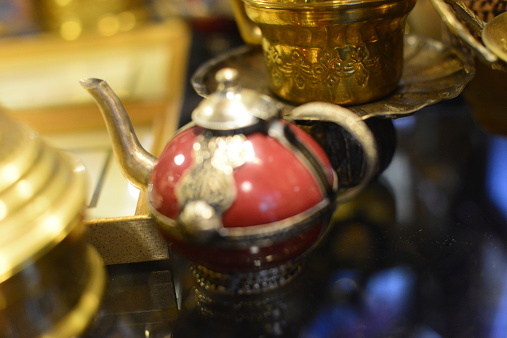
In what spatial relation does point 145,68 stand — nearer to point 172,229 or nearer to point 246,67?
Result: point 246,67

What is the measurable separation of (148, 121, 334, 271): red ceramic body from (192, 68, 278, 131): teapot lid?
20 mm

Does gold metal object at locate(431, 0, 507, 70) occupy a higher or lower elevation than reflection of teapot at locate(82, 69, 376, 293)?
higher

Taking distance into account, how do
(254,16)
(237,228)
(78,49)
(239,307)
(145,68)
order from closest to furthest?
(237,228) < (239,307) < (254,16) < (145,68) < (78,49)

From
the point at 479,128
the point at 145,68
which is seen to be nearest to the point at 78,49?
the point at 145,68

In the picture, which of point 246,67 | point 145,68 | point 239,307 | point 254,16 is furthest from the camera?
point 145,68

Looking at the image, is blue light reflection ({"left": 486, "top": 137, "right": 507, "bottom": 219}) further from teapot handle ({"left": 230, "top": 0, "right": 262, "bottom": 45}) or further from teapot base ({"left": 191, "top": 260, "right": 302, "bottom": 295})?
teapot handle ({"left": 230, "top": 0, "right": 262, "bottom": 45})

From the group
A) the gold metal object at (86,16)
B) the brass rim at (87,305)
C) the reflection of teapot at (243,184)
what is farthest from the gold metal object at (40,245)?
the gold metal object at (86,16)

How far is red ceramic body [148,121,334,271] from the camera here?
0.61 metres

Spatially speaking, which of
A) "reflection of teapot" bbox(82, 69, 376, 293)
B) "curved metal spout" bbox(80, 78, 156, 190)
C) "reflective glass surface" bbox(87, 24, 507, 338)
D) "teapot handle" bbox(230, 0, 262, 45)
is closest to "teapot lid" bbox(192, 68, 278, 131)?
"reflection of teapot" bbox(82, 69, 376, 293)

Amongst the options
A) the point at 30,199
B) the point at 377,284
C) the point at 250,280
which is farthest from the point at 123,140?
the point at 377,284

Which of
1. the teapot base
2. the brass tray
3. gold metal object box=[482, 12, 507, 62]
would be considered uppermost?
gold metal object box=[482, 12, 507, 62]

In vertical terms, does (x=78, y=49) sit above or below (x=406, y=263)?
below

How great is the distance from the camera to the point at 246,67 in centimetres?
107

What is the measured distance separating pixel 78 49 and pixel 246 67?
3.63 feet
